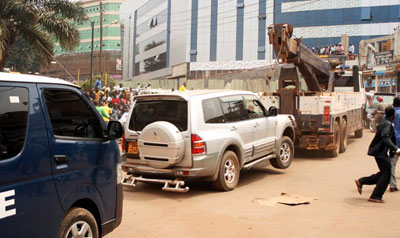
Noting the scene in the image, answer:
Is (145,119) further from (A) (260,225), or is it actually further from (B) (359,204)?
(B) (359,204)

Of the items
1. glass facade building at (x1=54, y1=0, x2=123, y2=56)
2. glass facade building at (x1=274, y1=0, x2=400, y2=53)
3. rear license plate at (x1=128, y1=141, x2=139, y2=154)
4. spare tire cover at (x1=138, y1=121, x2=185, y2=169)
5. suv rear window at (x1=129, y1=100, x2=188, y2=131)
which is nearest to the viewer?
spare tire cover at (x1=138, y1=121, x2=185, y2=169)

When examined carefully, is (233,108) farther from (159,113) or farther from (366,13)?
(366,13)

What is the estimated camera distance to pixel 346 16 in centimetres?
5150

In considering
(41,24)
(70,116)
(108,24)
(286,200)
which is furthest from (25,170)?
(108,24)

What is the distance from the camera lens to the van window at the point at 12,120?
11.4ft

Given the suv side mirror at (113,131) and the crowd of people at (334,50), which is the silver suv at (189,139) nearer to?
the suv side mirror at (113,131)

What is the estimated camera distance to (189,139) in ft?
24.9

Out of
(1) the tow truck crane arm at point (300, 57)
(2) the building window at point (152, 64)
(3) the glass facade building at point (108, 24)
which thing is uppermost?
(3) the glass facade building at point (108, 24)

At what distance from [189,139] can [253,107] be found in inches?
94.0

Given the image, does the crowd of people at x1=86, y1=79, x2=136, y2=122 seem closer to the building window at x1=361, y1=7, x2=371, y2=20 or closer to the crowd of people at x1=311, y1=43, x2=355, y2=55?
the crowd of people at x1=311, y1=43, x2=355, y2=55

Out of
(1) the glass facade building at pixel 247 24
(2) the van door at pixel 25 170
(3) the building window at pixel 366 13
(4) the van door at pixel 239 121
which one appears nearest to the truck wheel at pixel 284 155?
(4) the van door at pixel 239 121

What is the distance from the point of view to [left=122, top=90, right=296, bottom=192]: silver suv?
7.59 m

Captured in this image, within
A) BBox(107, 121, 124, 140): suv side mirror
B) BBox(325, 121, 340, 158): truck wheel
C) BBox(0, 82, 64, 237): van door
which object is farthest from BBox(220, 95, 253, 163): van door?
BBox(0, 82, 64, 237): van door

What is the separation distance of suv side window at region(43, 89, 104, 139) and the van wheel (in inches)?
28.9
